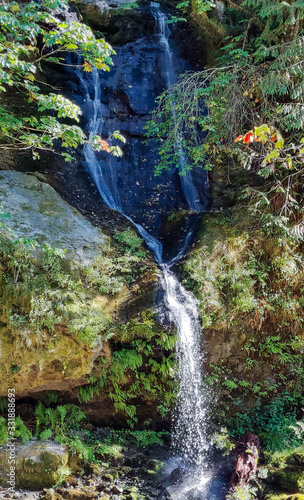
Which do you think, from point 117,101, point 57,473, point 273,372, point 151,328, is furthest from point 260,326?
point 117,101

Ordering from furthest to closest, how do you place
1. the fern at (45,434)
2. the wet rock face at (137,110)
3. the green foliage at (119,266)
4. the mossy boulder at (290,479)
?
the wet rock face at (137,110)
the green foliage at (119,266)
the fern at (45,434)
the mossy boulder at (290,479)

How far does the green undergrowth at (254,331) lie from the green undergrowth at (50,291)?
1.71m

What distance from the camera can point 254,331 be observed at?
6.34 metres

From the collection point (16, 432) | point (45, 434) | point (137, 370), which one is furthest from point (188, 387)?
point (16, 432)

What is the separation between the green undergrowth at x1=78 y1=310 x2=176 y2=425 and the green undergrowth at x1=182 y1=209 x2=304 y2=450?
829 millimetres

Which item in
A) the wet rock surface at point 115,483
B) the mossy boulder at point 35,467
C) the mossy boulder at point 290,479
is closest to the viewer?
the wet rock surface at point 115,483

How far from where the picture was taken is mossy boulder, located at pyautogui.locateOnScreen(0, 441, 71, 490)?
4.68 metres

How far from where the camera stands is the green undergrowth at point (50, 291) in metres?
5.01

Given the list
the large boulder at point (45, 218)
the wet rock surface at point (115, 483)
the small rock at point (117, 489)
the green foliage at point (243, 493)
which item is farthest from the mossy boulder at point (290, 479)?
the large boulder at point (45, 218)

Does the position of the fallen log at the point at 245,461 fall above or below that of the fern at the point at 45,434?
below

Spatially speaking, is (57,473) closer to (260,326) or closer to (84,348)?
(84,348)

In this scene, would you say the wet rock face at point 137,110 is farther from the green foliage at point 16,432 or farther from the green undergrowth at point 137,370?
the green foliage at point 16,432

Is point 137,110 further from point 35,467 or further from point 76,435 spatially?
point 35,467

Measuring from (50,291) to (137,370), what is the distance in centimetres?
203
